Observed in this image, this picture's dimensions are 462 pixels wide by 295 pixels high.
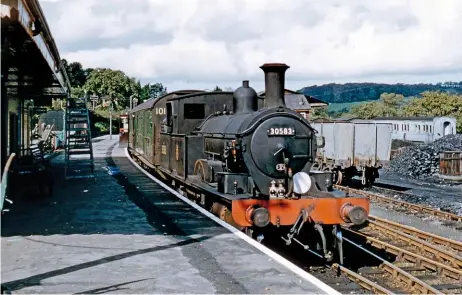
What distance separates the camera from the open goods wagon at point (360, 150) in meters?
22.2

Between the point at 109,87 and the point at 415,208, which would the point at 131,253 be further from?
the point at 109,87

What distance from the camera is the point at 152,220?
10578 mm

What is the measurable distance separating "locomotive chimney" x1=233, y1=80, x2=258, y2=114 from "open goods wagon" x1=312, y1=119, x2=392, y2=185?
1075 centimetres

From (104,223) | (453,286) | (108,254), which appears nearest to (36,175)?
(104,223)

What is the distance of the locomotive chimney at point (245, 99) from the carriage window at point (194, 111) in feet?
5.98

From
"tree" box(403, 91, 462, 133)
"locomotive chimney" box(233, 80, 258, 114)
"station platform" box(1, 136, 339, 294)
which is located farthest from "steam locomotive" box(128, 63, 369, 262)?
"tree" box(403, 91, 462, 133)

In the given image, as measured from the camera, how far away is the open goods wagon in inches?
875

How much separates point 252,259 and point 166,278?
56.4 inches

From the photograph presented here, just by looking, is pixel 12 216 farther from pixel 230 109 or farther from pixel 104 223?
pixel 230 109

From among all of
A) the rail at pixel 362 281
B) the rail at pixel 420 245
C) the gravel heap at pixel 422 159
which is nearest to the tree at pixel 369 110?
the gravel heap at pixel 422 159

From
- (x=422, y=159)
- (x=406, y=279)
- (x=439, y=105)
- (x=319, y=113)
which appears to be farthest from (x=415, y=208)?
(x=319, y=113)

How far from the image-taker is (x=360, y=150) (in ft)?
73.5

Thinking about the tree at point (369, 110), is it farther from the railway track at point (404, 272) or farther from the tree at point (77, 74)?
the railway track at point (404, 272)

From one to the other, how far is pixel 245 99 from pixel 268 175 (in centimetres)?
216
